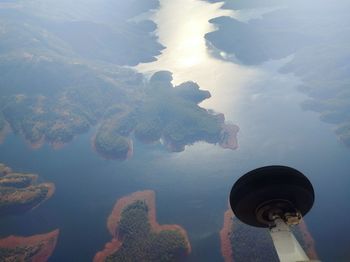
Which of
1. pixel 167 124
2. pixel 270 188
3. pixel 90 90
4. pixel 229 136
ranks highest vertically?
pixel 90 90

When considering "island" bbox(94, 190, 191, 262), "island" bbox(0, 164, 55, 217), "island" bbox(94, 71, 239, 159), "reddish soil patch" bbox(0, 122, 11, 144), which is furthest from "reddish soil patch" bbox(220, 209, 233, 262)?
"reddish soil patch" bbox(0, 122, 11, 144)

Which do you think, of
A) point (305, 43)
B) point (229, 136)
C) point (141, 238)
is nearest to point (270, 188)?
point (141, 238)

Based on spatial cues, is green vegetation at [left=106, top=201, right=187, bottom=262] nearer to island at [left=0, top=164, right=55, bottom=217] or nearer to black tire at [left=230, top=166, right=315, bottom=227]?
island at [left=0, top=164, right=55, bottom=217]

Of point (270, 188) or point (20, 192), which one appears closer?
point (270, 188)

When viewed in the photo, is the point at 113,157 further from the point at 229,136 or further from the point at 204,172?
the point at 229,136

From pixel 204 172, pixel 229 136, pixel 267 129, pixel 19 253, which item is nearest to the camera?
pixel 19 253

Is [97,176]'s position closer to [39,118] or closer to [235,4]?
[39,118]
